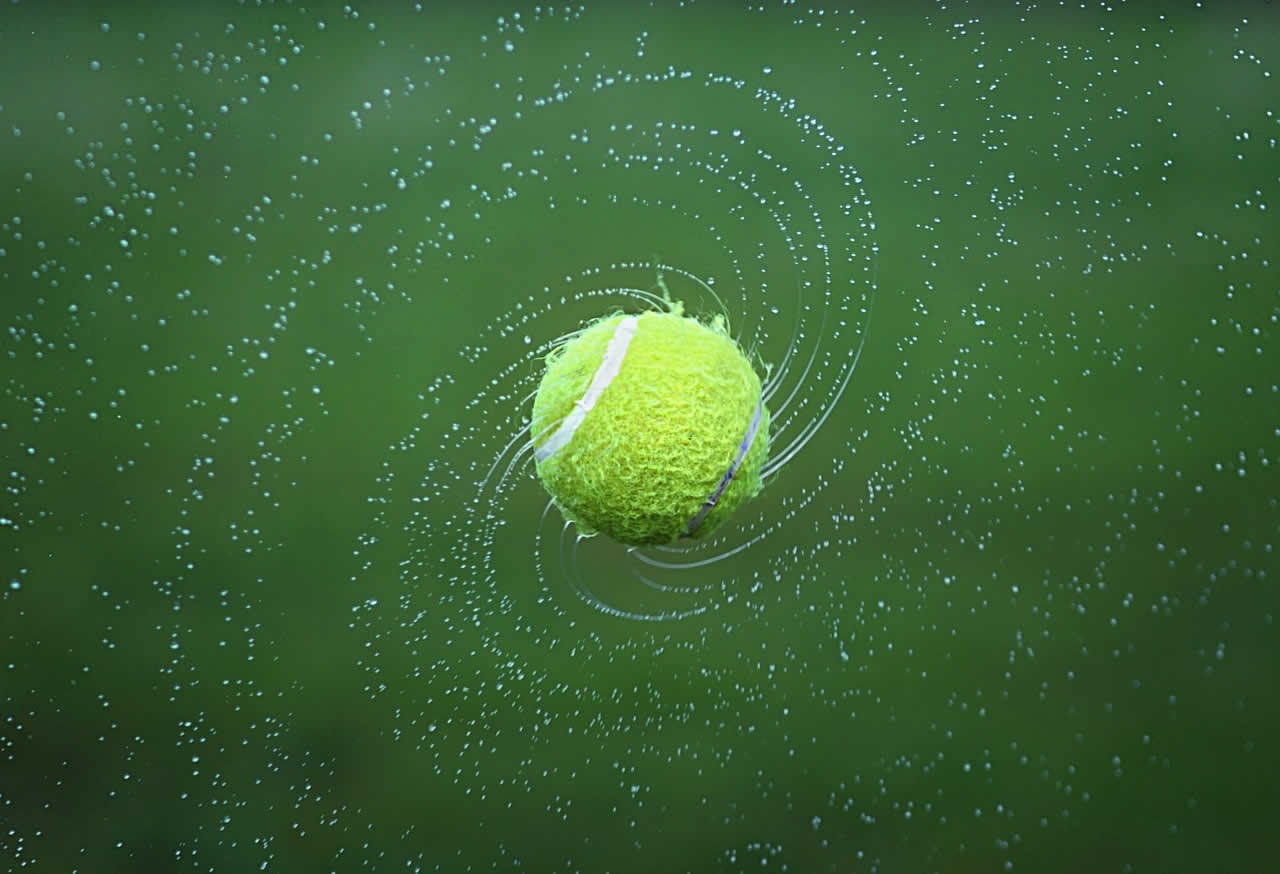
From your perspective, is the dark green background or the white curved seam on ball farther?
the dark green background

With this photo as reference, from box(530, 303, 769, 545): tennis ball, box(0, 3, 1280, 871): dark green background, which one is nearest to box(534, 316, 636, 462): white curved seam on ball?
box(530, 303, 769, 545): tennis ball

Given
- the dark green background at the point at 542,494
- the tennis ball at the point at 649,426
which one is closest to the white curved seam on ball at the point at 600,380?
the tennis ball at the point at 649,426

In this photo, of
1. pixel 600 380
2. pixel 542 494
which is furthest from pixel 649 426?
pixel 542 494

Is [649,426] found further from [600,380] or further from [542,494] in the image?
[542,494]

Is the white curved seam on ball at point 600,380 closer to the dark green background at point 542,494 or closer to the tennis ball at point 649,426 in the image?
the tennis ball at point 649,426

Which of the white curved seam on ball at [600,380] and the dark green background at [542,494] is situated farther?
the dark green background at [542,494]

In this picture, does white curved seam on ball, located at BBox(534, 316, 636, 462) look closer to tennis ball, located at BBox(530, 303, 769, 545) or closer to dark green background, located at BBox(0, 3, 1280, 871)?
tennis ball, located at BBox(530, 303, 769, 545)
